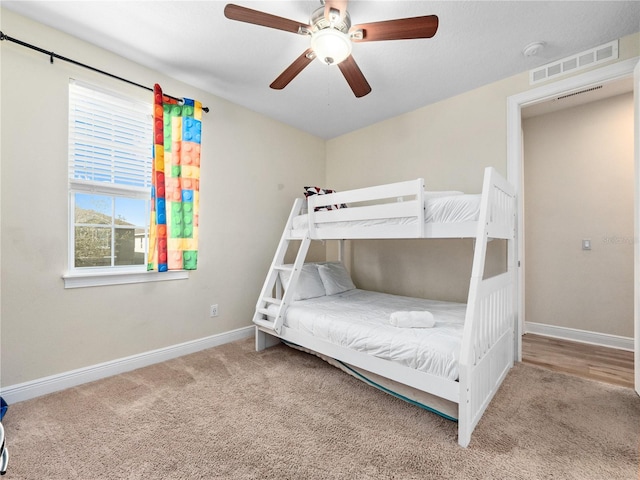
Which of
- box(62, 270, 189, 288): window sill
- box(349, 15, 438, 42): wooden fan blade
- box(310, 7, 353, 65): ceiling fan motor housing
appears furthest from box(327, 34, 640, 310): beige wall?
box(62, 270, 189, 288): window sill

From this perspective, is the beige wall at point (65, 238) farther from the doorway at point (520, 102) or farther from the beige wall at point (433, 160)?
the doorway at point (520, 102)

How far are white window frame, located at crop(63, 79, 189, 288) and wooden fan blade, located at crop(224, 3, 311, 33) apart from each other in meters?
1.44

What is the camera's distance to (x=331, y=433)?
5.36ft

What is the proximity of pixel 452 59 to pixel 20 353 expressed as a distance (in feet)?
12.5

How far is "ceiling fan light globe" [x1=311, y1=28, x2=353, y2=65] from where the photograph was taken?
1587 millimetres

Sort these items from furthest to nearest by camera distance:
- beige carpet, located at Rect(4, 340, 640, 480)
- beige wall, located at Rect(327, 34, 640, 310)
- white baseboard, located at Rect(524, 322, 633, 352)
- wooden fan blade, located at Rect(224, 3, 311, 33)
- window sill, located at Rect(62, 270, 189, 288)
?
white baseboard, located at Rect(524, 322, 633, 352)
beige wall, located at Rect(327, 34, 640, 310)
window sill, located at Rect(62, 270, 189, 288)
wooden fan blade, located at Rect(224, 3, 311, 33)
beige carpet, located at Rect(4, 340, 640, 480)

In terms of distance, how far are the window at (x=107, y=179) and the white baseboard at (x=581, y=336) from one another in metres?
4.21

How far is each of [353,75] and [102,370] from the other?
2848mm

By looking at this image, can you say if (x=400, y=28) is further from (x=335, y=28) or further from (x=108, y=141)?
(x=108, y=141)

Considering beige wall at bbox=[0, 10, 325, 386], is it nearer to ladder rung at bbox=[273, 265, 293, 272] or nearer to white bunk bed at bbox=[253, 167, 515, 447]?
ladder rung at bbox=[273, 265, 293, 272]

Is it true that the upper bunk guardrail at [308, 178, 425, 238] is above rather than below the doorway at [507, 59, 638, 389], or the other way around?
below

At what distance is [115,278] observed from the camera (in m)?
2.33

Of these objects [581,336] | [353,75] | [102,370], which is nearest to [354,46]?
[353,75]

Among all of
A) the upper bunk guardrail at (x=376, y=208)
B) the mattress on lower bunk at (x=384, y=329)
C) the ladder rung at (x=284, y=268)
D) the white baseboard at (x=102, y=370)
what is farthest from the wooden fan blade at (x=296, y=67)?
the white baseboard at (x=102, y=370)
